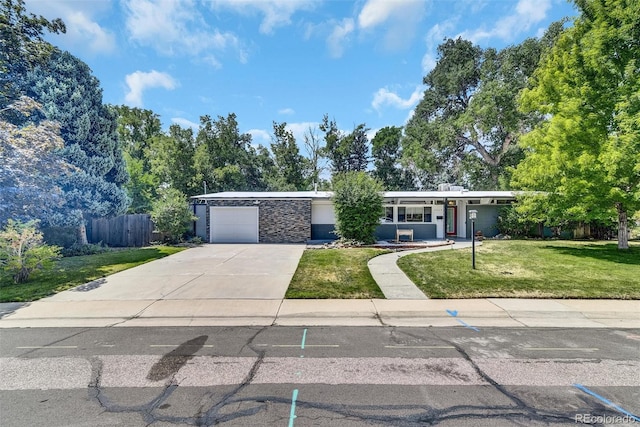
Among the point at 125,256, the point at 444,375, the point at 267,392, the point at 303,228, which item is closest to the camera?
the point at 267,392

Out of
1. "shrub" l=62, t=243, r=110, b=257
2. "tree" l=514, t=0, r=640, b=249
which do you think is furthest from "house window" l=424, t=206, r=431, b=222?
"shrub" l=62, t=243, r=110, b=257

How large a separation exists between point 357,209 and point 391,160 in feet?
79.5

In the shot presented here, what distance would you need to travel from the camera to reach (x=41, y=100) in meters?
13.4

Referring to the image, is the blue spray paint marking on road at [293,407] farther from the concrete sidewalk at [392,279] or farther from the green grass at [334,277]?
the concrete sidewalk at [392,279]

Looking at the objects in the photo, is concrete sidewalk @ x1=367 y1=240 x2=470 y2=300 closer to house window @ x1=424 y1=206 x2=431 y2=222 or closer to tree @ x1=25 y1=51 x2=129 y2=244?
house window @ x1=424 y1=206 x2=431 y2=222

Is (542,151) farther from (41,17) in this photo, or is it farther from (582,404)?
(41,17)

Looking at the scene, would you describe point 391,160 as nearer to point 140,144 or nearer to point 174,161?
point 174,161

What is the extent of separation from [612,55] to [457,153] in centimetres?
1871

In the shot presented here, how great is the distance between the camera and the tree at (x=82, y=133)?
13.5 meters

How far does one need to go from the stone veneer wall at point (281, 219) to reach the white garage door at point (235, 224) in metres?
0.34

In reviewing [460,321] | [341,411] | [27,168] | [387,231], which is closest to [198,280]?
[27,168]

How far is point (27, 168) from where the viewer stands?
31.8 ft

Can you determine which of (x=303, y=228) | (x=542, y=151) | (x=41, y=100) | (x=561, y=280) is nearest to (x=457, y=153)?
(x=542, y=151)

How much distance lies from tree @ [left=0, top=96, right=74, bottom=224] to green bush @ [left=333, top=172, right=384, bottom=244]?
11394 mm
